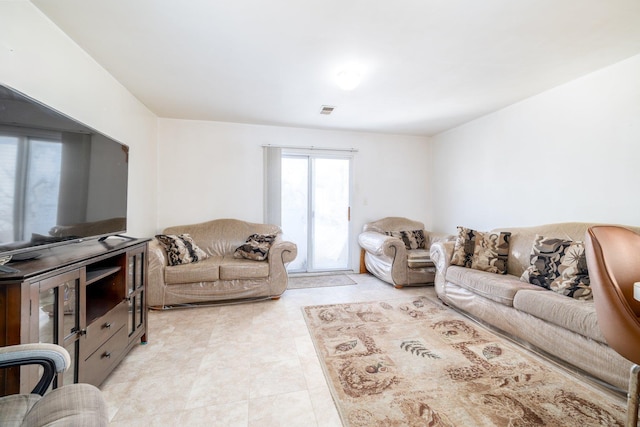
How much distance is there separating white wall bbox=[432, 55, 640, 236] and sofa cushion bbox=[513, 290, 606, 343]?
1082 millimetres

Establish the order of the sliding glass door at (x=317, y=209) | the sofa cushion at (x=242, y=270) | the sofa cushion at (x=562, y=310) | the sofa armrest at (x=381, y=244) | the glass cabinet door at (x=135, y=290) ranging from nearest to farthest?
the sofa cushion at (x=562, y=310) < the glass cabinet door at (x=135, y=290) < the sofa cushion at (x=242, y=270) < the sofa armrest at (x=381, y=244) < the sliding glass door at (x=317, y=209)

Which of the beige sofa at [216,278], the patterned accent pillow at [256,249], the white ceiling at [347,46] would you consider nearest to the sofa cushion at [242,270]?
the beige sofa at [216,278]

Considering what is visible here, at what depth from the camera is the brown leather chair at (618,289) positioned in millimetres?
1202

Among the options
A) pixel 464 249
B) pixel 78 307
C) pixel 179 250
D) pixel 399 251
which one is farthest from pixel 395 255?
pixel 78 307

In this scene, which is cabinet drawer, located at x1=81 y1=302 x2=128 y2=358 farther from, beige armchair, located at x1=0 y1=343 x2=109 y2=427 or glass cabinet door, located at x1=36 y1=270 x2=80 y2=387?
beige armchair, located at x1=0 y1=343 x2=109 y2=427

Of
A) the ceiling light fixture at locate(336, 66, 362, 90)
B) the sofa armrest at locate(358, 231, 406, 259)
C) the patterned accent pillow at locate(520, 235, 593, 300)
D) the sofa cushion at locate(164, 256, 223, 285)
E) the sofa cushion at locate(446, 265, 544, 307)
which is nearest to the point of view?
the patterned accent pillow at locate(520, 235, 593, 300)

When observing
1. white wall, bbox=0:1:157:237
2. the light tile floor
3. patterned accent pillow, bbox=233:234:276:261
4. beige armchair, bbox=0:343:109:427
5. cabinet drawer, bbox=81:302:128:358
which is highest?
white wall, bbox=0:1:157:237

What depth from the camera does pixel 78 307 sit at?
133cm

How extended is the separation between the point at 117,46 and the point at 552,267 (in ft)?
13.2

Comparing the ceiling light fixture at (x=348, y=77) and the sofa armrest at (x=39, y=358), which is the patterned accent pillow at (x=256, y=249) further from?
the sofa armrest at (x=39, y=358)

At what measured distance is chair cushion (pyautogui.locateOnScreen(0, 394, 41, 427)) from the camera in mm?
759

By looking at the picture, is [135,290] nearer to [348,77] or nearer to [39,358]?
[39,358]

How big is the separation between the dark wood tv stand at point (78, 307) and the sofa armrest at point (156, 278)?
71 cm

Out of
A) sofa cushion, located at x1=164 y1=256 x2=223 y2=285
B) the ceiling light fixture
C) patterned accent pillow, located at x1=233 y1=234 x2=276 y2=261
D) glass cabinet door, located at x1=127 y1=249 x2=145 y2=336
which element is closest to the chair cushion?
glass cabinet door, located at x1=127 y1=249 x2=145 y2=336
